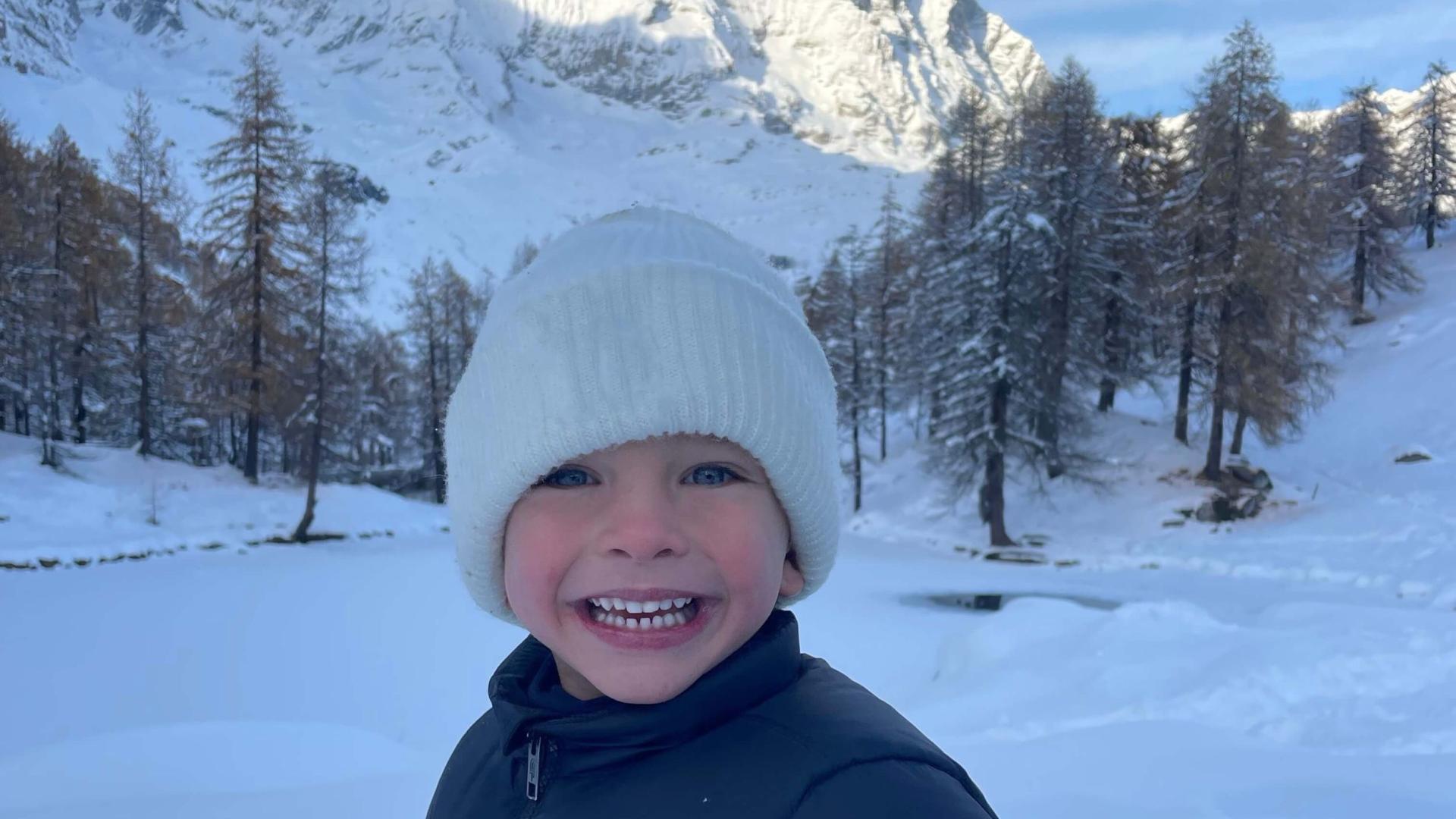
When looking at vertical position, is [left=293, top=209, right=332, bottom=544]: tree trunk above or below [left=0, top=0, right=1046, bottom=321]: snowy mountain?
below

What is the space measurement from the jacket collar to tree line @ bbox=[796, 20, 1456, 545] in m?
16.7

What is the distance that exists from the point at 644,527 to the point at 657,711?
258 millimetres

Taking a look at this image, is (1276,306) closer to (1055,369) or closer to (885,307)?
(1055,369)

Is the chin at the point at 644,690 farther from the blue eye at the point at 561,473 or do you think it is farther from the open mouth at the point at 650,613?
the blue eye at the point at 561,473

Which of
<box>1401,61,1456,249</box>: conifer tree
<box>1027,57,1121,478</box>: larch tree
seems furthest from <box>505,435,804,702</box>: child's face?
<box>1401,61,1456,249</box>: conifer tree

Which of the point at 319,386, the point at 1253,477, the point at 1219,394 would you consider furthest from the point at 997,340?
the point at 319,386

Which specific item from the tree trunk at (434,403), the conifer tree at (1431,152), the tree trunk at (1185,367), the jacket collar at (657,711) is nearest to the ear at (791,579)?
the jacket collar at (657,711)

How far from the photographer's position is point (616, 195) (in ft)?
331

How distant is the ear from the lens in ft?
5.02

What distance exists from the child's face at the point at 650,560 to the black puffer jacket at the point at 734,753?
52mm

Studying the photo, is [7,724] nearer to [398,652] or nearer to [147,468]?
[398,652]

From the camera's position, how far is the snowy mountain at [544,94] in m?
75.7

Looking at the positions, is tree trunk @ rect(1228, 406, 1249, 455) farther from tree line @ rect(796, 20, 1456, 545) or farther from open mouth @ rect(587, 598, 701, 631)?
open mouth @ rect(587, 598, 701, 631)

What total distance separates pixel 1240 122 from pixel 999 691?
18.2 m
